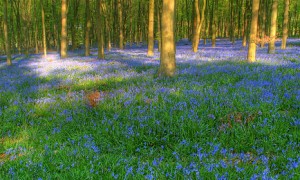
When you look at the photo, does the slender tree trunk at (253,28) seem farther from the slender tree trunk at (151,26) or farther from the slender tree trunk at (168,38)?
the slender tree trunk at (151,26)

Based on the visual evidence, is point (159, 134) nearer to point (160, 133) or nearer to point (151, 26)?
point (160, 133)

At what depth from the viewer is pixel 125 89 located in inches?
371

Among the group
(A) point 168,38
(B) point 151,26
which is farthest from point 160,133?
(B) point 151,26

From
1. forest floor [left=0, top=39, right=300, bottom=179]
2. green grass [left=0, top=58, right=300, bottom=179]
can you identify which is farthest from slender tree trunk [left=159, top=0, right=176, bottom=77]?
green grass [left=0, top=58, right=300, bottom=179]

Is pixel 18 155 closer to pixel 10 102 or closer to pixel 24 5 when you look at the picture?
pixel 10 102

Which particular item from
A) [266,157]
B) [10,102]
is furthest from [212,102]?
[10,102]

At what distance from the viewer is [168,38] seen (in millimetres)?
10586

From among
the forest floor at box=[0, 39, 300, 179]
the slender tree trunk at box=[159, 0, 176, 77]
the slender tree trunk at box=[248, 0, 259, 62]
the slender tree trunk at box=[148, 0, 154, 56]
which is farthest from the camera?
the slender tree trunk at box=[148, 0, 154, 56]

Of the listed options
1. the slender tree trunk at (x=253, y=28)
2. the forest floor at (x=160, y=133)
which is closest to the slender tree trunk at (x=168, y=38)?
the forest floor at (x=160, y=133)

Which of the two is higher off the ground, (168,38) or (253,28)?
(253,28)

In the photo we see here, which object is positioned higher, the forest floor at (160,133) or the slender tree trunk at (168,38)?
the slender tree trunk at (168,38)

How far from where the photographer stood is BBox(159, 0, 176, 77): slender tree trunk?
10523 mm

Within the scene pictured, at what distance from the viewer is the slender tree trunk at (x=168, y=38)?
34.5ft

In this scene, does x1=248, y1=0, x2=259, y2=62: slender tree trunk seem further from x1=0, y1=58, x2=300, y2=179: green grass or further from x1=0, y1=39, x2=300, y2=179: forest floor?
x1=0, y1=58, x2=300, y2=179: green grass
